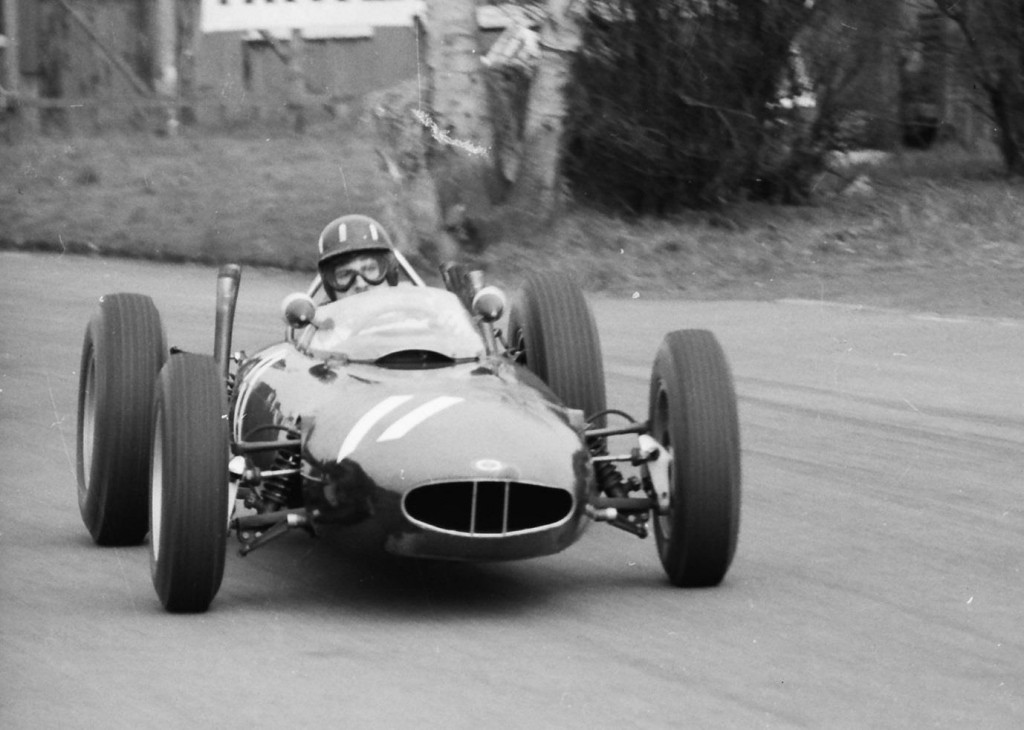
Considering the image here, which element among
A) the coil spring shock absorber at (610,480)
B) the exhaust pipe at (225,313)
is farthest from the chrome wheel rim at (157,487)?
the coil spring shock absorber at (610,480)

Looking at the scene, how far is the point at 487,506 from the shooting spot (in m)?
6.45

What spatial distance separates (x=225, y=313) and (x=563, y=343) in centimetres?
147

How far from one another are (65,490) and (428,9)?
29.7 feet

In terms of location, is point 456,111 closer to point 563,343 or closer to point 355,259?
point 355,259

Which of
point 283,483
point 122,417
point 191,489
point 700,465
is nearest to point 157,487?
point 283,483

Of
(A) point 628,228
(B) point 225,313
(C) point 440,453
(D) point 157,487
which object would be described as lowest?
(A) point 628,228

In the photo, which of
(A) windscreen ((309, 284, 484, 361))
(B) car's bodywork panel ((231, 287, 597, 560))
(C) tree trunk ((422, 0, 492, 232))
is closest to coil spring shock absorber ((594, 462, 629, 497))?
(B) car's bodywork panel ((231, 287, 597, 560))

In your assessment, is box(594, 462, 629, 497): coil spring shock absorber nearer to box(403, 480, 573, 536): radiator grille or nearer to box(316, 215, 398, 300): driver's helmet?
box(403, 480, 573, 536): radiator grille

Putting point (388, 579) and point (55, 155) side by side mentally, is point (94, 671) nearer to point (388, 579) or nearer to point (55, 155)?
point (388, 579)

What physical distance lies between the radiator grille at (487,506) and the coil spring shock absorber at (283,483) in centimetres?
70

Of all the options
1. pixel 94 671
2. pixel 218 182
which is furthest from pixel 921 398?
pixel 218 182

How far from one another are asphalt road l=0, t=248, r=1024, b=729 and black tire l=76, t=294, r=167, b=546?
128mm

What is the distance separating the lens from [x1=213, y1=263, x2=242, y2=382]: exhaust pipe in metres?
8.57

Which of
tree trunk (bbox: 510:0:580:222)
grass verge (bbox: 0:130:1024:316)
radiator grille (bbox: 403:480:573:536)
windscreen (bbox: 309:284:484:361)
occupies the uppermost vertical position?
windscreen (bbox: 309:284:484:361)
